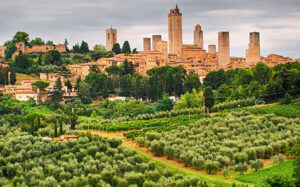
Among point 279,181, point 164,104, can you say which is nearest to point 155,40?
point 164,104

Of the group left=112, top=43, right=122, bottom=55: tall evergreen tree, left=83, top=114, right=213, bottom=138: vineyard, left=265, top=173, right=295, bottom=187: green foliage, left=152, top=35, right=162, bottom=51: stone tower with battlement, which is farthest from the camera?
left=152, top=35, right=162, bottom=51: stone tower with battlement

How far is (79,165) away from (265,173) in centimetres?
915

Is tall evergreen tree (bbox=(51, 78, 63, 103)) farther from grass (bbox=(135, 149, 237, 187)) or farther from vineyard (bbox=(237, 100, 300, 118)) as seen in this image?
grass (bbox=(135, 149, 237, 187))

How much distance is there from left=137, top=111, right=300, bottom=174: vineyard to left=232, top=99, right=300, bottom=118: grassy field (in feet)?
5.14

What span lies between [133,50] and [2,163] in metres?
55.9

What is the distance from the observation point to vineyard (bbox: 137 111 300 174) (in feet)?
86.6

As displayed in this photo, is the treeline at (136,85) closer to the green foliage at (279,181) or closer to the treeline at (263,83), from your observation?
the treeline at (263,83)

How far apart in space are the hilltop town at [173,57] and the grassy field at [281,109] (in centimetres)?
2589

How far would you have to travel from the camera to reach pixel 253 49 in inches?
2879

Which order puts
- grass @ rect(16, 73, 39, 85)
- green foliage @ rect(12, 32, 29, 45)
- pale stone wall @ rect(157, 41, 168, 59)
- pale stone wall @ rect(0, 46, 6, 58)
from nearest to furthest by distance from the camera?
grass @ rect(16, 73, 39, 85) < pale stone wall @ rect(157, 41, 168, 59) < pale stone wall @ rect(0, 46, 6, 58) < green foliage @ rect(12, 32, 29, 45)

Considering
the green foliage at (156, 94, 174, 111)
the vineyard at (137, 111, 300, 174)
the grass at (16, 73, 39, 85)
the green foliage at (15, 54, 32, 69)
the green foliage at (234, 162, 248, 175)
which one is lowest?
the green foliage at (234, 162, 248, 175)

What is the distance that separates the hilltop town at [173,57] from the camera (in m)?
66.4

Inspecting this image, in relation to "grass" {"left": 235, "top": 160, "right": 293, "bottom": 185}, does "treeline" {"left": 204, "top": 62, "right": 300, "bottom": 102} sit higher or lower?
higher

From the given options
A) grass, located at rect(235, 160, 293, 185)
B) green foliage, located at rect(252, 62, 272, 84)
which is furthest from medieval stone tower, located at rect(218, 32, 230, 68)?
grass, located at rect(235, 160, 293, 185)
